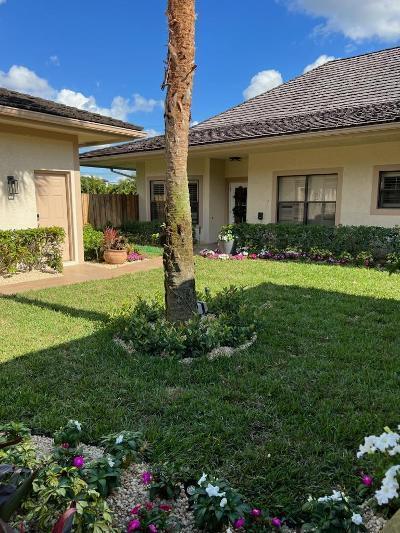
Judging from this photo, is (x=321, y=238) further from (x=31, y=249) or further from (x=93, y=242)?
(x=31, y=249)

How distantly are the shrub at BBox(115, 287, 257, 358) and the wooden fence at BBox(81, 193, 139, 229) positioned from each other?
9.95m

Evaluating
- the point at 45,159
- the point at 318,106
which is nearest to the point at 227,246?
the point at 318,106

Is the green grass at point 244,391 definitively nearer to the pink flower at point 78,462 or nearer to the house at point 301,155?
the pink flower at point 78,462

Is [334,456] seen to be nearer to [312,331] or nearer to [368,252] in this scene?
[312,331]

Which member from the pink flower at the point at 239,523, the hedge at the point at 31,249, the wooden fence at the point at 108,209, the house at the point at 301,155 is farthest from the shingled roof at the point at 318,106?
the pink flower at the point at 239,523

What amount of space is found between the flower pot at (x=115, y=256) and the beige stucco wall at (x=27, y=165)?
1.40 m

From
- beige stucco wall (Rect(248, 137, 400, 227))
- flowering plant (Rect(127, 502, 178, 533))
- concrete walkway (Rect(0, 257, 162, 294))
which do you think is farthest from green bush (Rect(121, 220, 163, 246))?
flowering plant (Rect(127, 502, 178, 533))

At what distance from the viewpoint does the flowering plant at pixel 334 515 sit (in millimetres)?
1779

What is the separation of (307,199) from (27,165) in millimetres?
7478

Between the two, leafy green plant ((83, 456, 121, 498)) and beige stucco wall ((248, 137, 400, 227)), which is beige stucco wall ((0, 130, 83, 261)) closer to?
beige stucco wall ((248, 137, 400, 227))

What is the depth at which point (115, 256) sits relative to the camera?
396 inches

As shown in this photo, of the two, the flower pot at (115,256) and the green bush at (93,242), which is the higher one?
the green bush at (93,242)

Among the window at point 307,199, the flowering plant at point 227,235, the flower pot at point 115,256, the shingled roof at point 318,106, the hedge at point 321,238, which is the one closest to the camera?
the hedge at point 321,238

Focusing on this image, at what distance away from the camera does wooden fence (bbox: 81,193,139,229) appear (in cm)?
1426
